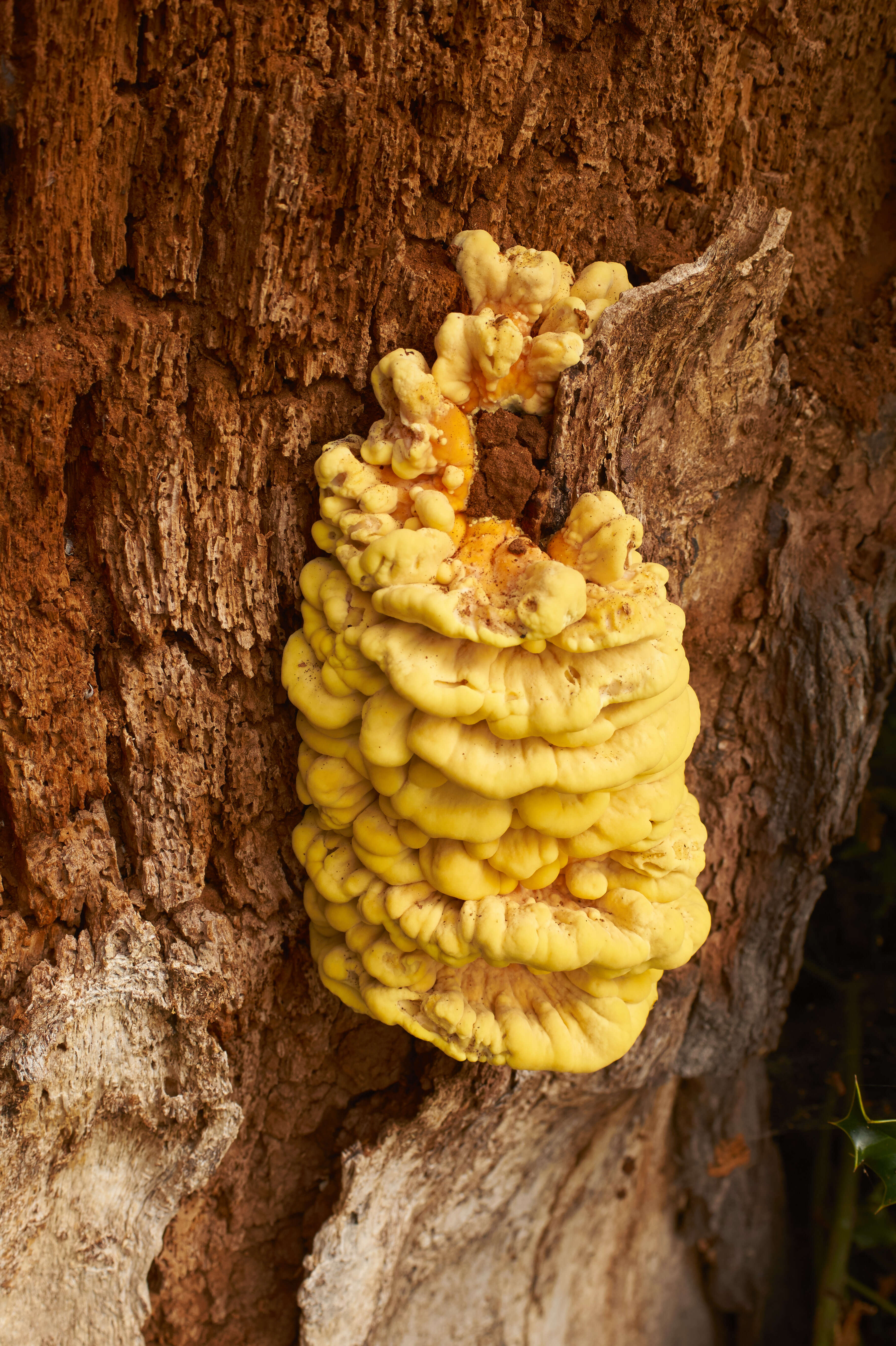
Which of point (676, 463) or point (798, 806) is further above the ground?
point (676, 463)

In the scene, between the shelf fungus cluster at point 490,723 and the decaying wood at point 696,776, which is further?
the decaying wood at point 696,776

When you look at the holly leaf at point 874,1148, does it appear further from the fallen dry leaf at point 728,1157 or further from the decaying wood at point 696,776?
the fallen dry leaf at point 728,1157

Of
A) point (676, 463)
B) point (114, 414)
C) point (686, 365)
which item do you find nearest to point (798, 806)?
point (676, 463)

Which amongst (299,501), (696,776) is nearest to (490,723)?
(299,501)

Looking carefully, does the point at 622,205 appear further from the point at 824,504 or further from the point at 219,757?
the point at 219,757

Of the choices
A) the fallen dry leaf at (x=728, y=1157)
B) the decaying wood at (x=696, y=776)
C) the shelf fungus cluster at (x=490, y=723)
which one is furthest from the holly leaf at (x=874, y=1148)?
the fallen dry leaf at (x=728, y=1157)

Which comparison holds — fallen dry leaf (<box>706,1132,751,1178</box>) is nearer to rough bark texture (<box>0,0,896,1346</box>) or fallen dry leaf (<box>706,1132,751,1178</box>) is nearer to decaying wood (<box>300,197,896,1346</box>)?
decaying wood (<box>300,197,896,1346</box>)

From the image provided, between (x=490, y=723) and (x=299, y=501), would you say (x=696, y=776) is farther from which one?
(x=299, y=501)
